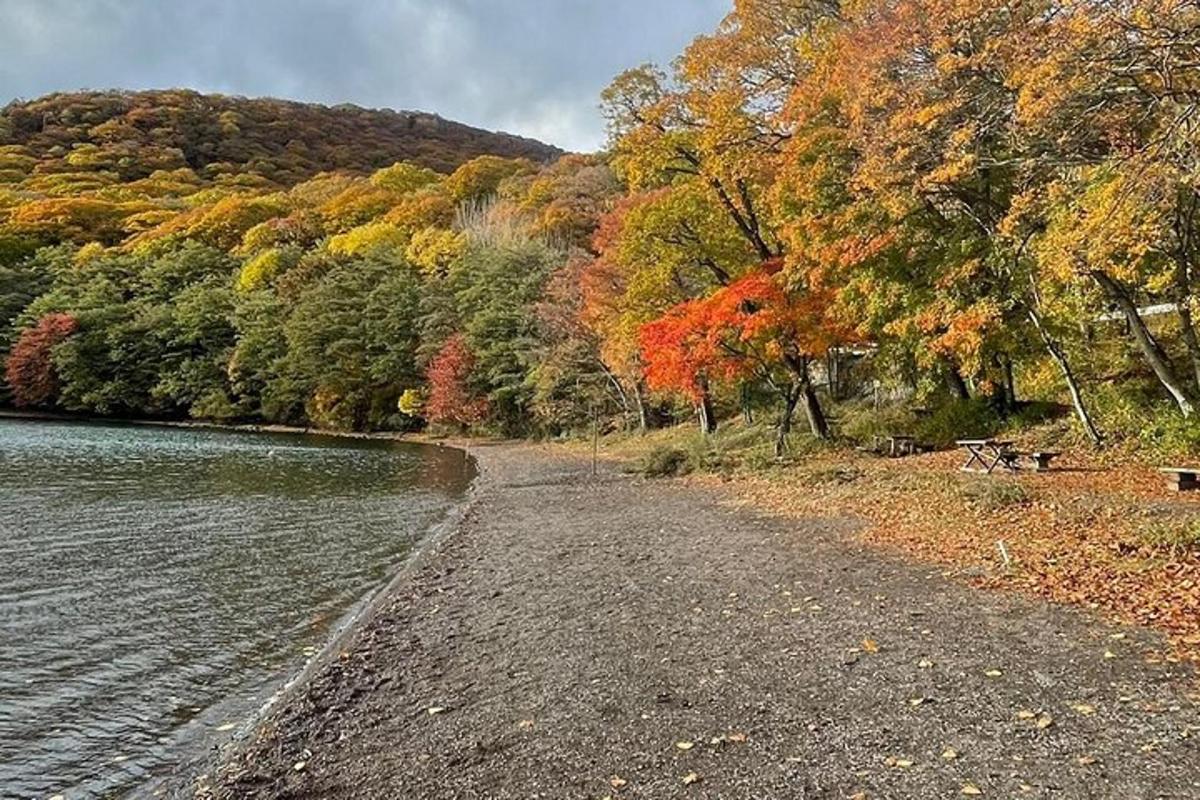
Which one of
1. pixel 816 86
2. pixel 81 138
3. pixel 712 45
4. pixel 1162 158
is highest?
pixel 81 138

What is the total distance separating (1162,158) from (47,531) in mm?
19900

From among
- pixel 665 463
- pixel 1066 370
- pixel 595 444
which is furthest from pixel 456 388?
pixel 1066 370

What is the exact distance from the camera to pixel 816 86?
17531mm

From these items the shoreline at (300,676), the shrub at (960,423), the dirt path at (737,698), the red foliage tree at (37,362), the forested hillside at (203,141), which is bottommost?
the shoreline at (300,676)

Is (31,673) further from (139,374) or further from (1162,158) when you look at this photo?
(139,374)

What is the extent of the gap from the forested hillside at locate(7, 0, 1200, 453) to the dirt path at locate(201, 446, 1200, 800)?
6046mm

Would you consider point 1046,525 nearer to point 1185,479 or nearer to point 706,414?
point 1185,479

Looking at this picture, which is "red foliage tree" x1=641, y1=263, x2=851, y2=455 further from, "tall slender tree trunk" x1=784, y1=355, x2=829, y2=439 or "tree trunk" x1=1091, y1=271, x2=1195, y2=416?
"tree trunk" x1=1091, y1=271, x2=1195, y2=416

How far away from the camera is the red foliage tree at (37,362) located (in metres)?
62.2

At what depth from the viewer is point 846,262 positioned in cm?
1784

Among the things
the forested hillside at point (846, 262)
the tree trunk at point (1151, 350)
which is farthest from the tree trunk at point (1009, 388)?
the tree trunk at point (1151, 350)

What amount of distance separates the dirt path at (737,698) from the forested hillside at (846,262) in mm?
6046

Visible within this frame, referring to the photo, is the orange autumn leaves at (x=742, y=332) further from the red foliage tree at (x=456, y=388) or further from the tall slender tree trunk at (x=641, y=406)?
the red foliage tree at (x=456, y=388)

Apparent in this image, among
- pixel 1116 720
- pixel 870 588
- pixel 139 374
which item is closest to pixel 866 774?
pixel 1116 720
